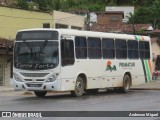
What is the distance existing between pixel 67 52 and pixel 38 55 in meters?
1.29

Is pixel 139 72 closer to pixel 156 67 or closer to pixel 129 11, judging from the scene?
pixel 156 67

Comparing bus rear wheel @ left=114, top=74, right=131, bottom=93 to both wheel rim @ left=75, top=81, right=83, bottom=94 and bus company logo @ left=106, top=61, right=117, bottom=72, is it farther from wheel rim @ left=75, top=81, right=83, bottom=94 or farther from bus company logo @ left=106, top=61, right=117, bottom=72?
wheel rim @ left=75, top=81, right=83, bottom=94

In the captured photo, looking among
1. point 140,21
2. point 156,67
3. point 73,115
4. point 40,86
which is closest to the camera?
point 73,115

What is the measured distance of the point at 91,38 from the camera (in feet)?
85.4

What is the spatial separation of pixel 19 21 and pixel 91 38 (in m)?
19.3

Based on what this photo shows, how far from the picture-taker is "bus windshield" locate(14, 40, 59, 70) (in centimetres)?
2322

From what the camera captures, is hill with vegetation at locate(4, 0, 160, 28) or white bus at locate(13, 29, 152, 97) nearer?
white bus at locate(13, 29, 152, 97)

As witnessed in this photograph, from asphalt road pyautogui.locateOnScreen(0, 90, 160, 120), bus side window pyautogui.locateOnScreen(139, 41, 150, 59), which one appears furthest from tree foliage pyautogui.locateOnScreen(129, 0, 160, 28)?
asphalt road pyautogui.locateOnScreen(0, 90, 160, 120)

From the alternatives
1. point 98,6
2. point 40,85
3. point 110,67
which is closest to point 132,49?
point 110,67

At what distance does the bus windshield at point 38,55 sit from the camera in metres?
23.2

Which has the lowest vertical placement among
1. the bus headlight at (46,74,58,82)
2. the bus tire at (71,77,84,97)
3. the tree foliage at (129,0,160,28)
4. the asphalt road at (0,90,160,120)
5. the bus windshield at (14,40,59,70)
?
the asphalt road at (0,90,160,120)

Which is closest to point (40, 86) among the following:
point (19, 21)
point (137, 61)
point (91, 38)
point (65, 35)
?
point (65, 35)

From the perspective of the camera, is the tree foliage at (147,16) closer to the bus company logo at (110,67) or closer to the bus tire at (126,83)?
the bus tire at (126,83)

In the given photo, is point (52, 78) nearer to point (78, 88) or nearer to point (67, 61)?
point (67, 61)
